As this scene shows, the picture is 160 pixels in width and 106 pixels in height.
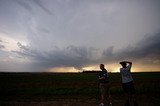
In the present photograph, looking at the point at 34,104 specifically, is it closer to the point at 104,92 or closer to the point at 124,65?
the point at 104,92

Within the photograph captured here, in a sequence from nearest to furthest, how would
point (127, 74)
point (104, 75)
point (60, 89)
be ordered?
point (127, 74)
point (104, 75)
point (60, 89)

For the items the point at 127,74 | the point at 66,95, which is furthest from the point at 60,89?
the point at 127,74

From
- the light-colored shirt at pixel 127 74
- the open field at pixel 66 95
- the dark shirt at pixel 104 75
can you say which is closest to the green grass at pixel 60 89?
the open field at pixel 66 95

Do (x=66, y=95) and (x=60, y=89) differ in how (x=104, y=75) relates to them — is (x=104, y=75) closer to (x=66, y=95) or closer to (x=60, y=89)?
(x=66, y=95)

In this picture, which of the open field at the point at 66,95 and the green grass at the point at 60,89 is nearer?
the open field at the point at 66,95

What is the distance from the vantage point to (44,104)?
42.4 feet

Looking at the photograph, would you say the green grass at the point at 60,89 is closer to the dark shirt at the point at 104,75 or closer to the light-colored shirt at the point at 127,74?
the dark shirt at the point at 104,75

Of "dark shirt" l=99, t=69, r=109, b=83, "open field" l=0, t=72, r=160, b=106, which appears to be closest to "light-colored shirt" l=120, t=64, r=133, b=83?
"dark shirt" l=99, t=69, r=109, b=83

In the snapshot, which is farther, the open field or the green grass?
the green grass

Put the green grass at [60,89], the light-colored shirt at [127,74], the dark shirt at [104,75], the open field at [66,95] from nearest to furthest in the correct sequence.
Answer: the light-colored shirt at [127,74], the dark shirt at [104,75], the open field at [66,95], the green grass at [60,89]

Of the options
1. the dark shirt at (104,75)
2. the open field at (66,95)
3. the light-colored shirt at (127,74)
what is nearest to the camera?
the light-colored shirt at (127,74)

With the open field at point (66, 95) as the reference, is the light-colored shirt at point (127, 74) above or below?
above

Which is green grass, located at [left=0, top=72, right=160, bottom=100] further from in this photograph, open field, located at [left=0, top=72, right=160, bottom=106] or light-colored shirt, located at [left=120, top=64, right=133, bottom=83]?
light-colored shirt, located at [left=120, top=64, right=133, bottom=83]

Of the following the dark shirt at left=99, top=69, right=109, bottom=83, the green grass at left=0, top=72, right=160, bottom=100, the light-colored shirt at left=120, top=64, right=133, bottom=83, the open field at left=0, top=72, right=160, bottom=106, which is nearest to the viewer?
the light-colored shirt at left=120, top=64, right=133, bottom=83
